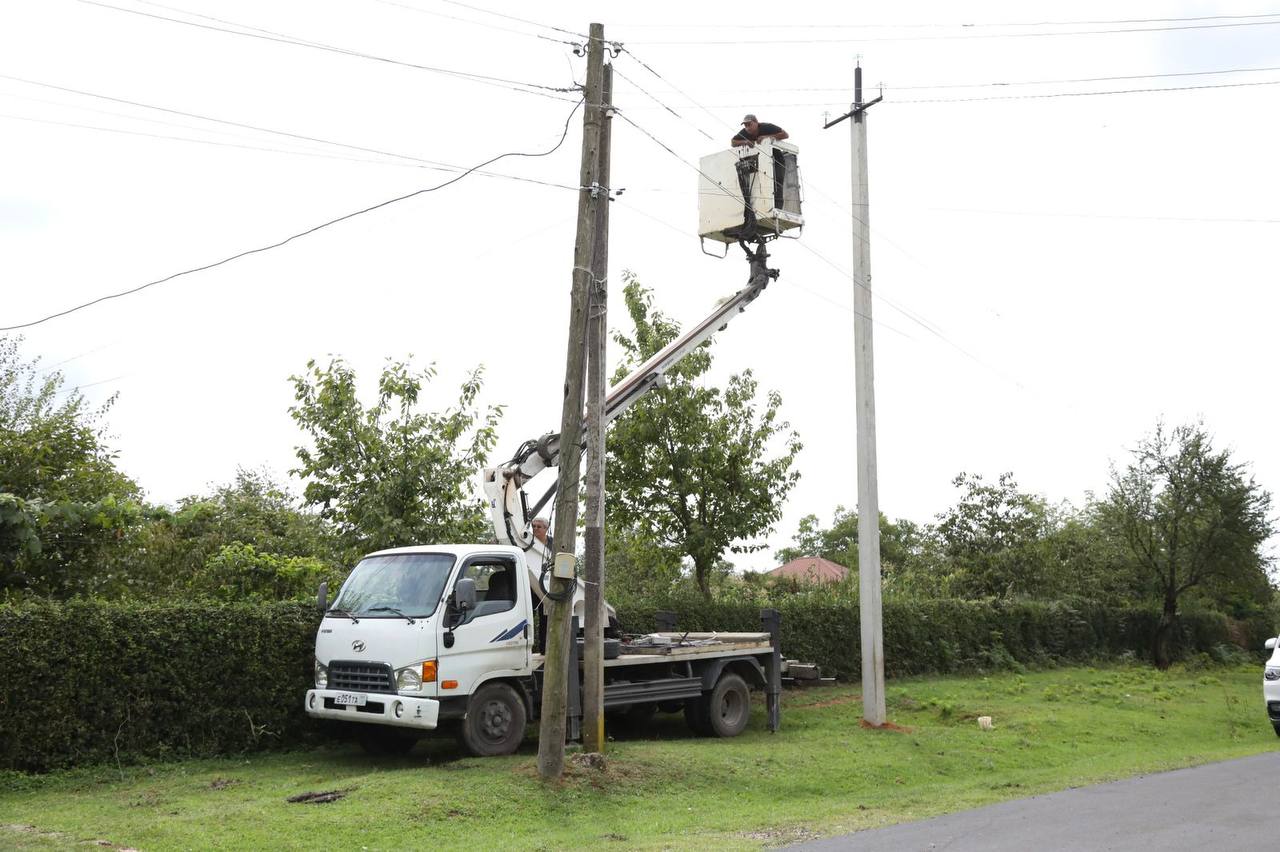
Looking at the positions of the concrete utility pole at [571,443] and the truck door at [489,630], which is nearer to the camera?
the concrete utility pole at [571,443]

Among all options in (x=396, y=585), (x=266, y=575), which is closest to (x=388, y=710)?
(x=396, y=585)

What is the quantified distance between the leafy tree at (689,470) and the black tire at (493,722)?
31.6 feet

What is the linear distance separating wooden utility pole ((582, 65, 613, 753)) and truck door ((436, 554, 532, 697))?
891mm

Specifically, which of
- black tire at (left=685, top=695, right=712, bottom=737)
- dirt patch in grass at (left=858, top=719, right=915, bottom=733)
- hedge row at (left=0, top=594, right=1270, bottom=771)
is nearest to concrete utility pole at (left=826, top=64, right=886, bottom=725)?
dirt patch in grass at (left=858, top=719, right=915, bottom=733)

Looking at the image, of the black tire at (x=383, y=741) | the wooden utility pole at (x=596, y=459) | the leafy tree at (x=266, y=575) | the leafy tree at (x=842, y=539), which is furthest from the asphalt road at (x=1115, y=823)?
the leafy tree at (x=842, y=539)

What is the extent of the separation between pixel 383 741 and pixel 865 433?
27.9 ft

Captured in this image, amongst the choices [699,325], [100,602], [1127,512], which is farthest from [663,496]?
[1127,512]

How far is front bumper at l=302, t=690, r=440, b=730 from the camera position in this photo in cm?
1134

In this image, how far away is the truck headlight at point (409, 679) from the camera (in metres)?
11.5

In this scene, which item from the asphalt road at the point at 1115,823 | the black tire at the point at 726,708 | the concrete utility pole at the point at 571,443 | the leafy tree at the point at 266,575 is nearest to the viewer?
the asphalt road at the point at 1115,823

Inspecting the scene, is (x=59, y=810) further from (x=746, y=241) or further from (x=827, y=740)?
(x=746, y=241)

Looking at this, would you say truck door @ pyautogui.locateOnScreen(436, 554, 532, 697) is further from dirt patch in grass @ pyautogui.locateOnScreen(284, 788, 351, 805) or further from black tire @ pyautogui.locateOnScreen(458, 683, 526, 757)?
dirt patch in grass @ pyautogui.locateOnScreen(284, 788, 351, 805)

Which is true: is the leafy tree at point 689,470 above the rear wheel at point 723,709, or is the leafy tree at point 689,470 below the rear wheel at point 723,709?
above

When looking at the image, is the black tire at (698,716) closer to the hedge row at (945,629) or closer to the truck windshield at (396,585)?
the hedge row at (945,629)
